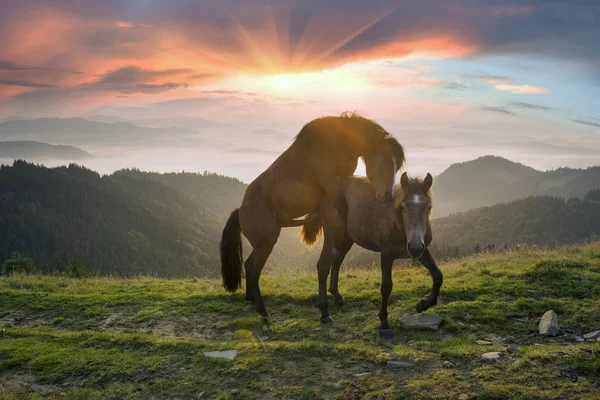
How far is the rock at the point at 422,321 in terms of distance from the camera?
27.8ft

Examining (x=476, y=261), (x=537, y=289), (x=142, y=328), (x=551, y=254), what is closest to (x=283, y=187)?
(x=142, y=328)

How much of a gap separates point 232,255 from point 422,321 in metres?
5.66

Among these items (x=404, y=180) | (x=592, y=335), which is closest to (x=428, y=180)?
(x=404, y=180)

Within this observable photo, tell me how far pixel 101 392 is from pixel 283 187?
552 cm

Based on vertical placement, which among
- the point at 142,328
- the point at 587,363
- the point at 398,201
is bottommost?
the point at 142,328

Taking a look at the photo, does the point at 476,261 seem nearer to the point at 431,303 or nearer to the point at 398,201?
the point at 431,303

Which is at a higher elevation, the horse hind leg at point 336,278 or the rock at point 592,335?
the horse hind leg at point 336,278

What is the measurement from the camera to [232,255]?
488 inches

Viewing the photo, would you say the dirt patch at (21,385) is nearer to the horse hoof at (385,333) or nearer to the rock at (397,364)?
the rock at (397,364)

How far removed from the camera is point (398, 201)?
27.8ft

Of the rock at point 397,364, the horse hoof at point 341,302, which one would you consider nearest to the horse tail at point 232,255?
the horse hoof at point 341,302

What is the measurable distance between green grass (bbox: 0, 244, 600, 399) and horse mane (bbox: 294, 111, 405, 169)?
11.4ft

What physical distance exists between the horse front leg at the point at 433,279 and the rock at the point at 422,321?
23 centimetres

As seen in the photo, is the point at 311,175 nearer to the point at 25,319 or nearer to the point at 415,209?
the point at 415,209
